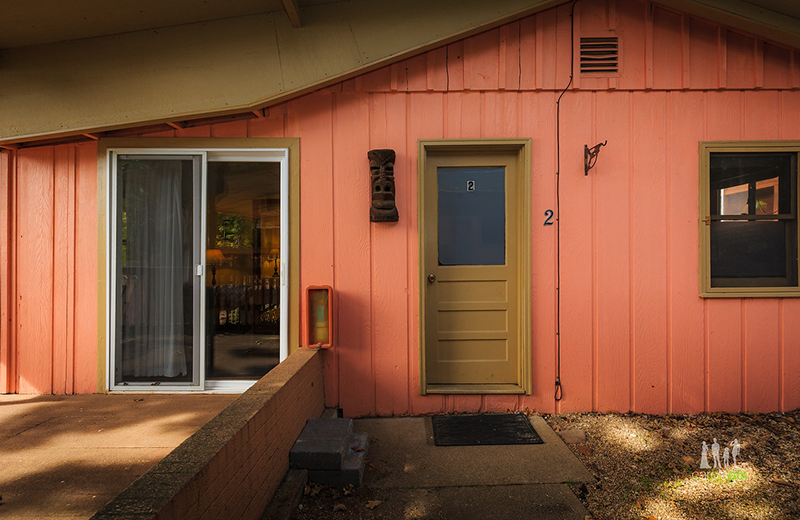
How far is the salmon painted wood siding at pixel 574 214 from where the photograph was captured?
130 inches

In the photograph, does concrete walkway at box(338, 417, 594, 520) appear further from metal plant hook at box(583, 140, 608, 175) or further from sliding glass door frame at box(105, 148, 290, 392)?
metal plant hook at box(583, 140, 608, 175)

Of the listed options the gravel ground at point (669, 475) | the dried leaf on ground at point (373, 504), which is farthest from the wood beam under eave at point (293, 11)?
the dried leaf on ground at point (373, 504)

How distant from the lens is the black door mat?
2.84m

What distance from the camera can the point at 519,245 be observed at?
338 centimetres

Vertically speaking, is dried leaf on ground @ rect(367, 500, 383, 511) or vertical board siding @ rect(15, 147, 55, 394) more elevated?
vertical board siding @ rect(15, 147, 55, 394)

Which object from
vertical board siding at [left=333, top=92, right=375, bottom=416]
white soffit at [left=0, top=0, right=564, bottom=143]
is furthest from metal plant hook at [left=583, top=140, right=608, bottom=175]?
vertical board siding at [left=333, top=92, right=375, bottom=416]

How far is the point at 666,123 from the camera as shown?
11.0 ft

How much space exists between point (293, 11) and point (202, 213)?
68.2 inches

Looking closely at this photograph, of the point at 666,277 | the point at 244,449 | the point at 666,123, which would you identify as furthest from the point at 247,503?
the point at 666,123

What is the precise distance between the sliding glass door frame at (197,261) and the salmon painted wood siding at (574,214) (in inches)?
6.8

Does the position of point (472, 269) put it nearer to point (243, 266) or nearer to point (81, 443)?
point (243, 266)

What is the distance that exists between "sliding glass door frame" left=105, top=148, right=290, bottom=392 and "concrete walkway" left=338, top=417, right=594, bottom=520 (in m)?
1.29

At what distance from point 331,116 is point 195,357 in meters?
2.30

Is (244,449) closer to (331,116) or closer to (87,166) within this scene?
(331,116)
